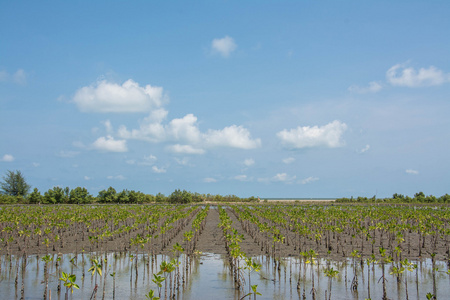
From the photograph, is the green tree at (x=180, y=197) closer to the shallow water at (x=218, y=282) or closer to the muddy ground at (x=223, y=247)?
the muddy ground at (x=223, y=247)

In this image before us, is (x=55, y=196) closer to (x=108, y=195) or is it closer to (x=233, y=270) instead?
(x=108, y=195)

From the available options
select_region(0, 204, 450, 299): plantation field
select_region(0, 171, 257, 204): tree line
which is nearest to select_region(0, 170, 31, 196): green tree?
select_region(0, 171, 257, 204): tree line

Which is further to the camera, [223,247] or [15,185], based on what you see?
[15,185]

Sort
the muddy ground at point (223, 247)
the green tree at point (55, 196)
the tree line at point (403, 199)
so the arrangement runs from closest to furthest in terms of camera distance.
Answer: the muddy ground at point (223, 247) → the green tree at point (55, 196) → the tree line at point (403, 199)

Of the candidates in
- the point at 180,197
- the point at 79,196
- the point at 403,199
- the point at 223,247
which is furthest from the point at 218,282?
the point at 403,199

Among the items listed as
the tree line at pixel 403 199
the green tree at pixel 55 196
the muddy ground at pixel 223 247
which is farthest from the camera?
the tree line at pixel 403 199

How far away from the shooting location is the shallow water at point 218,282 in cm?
1142

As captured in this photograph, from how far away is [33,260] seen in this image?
653 inches

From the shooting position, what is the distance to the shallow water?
11.4m

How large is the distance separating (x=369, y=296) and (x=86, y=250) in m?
14.9

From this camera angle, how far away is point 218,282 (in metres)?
12.9

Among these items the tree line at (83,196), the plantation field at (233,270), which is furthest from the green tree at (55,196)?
the plantation field at (233,270)

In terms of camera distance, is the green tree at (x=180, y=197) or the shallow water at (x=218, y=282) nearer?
the shallow water at (x=218, y=282)

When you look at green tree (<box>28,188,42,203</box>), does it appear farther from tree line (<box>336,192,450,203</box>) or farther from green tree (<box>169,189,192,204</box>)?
tree line (<box>336,192,450,203</box>)
